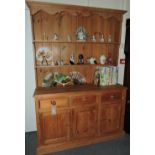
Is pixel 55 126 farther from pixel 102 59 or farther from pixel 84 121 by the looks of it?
pixel 102 59

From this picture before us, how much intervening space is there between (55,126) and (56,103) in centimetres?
37

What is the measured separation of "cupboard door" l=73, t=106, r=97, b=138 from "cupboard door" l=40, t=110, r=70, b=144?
0.13m

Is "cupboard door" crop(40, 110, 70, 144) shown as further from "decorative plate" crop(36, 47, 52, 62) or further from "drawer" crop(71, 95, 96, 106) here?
"decorative plate" crop(36, 47, 52, 62)

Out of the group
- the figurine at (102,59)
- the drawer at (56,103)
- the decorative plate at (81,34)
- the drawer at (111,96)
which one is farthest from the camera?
the figurine at (102,59)

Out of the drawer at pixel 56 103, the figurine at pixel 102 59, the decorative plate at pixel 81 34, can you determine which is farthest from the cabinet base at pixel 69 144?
the decorative plate at pixel 81 34

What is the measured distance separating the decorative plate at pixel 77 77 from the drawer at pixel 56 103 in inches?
22.2

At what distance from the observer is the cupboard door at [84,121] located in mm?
2279

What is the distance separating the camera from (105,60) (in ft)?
9.19

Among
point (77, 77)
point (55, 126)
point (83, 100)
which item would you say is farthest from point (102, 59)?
point (55, 126)

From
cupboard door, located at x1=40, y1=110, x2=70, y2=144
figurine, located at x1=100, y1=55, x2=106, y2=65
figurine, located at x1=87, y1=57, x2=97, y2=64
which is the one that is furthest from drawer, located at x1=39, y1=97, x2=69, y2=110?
figurine, located at x1=100, y1=55, x2=106, y2=65

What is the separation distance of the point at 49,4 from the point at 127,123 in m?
2.48

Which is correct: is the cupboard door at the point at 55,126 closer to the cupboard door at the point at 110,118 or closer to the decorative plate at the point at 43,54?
the cupboard door at the point at 110,118
